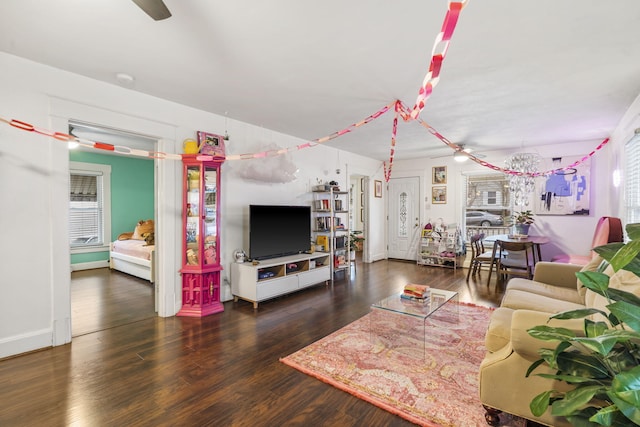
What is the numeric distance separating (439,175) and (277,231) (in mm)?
4203

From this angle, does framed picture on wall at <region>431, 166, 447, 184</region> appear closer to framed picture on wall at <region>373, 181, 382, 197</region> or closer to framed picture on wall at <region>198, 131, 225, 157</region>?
framed picture on wall at <region>373, 181, 382, 197</region>

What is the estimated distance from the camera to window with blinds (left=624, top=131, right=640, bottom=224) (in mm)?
3240

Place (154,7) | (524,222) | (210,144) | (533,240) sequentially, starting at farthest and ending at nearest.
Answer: (524,222)
(533,240)
(210,144)
(154,7)

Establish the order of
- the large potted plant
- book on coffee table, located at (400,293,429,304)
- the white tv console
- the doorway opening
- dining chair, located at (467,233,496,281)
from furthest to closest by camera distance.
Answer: the large potted plant < dining chair, located at (467,233,496,281) < the doorway opening < the white tv console < book on coffee table, located at (400,293,429,304)

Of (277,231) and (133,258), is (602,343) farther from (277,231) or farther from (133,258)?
(133,258)

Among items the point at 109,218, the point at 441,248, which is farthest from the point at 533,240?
the point at 109,218

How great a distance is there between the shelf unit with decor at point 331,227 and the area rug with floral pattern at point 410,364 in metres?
2.01

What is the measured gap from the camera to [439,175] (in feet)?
22.0

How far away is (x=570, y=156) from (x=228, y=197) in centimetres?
587

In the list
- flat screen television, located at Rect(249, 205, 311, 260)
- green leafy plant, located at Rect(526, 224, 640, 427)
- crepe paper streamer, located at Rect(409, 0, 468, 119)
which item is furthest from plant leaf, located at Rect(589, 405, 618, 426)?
flat screen television, located at Rect(249, 205, 311, 260)

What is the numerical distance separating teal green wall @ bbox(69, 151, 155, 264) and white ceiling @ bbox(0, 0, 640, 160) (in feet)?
13.7

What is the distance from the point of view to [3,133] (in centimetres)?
245

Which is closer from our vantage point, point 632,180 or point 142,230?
point 632,180

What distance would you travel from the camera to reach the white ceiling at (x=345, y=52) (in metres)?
1.87
